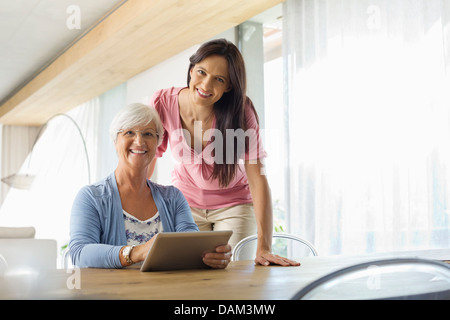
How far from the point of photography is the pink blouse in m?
2.10

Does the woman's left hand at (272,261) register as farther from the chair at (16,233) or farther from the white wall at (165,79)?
the white wall at (165,79)

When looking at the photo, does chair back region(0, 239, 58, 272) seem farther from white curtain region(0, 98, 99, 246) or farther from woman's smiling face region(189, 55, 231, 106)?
white curtain region(0, 98, 99, 246)

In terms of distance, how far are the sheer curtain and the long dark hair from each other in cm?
115

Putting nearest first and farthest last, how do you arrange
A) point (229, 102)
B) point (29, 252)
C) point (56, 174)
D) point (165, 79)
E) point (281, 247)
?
point (229, 102) < point (29, 252) < point (281, 247) < point (165, 79) < point (56, 174)


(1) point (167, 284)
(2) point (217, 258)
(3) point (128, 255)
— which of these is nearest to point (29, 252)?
(3) point (128, 255)

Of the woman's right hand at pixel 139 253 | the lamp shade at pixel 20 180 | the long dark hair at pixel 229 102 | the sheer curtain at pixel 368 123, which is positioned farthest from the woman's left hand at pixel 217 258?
the lamp shade at pixel 20 180

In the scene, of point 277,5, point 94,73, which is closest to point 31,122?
point 94,73

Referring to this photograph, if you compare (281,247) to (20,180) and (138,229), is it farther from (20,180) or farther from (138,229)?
(20,180)

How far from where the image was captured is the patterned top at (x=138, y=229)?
62.5 inches

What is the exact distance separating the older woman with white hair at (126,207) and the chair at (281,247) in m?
0.41

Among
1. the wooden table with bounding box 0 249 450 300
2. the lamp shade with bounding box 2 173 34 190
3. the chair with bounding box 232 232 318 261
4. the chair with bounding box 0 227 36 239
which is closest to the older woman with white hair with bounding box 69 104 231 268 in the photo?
the wooden table with bounding box 0 249 450 300

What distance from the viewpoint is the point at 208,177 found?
7.14ft

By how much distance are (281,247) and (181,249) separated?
3.50 m

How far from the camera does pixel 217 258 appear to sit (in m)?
1.31
